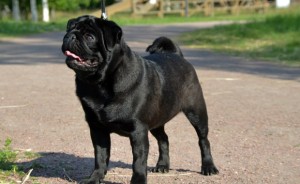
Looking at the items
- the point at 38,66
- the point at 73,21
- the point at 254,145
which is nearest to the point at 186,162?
the point at 254,145

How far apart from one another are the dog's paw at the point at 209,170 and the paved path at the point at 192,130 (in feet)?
0.19

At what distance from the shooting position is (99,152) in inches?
225

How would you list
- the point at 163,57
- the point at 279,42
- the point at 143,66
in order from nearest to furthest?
the point at 143,66 → the point at 163,57 → the point at 279,42

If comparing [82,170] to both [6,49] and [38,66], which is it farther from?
[6,49]

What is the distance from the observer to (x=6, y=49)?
20375 millimetres

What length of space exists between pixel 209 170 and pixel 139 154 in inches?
41.8

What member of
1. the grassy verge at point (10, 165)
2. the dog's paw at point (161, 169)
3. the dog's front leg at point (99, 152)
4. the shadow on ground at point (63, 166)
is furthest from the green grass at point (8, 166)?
the dog's paw at point (161, 169)

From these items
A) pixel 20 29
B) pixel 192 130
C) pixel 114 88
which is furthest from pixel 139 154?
pixel 20 29

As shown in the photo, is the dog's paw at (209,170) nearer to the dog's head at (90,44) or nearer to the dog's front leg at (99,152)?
the dog's front leg at (99,152)

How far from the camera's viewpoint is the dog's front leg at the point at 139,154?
214 inches

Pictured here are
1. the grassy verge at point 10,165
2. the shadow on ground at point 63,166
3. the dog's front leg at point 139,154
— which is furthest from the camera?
the shadow on ground at point 63,166

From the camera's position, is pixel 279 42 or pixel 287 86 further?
pixel 279 42

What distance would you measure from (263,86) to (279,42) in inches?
333

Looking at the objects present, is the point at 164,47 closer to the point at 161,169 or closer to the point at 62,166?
the point at 161,169
